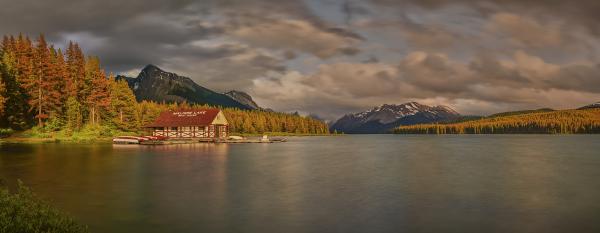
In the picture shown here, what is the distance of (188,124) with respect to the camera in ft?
339

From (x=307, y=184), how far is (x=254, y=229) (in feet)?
47.6

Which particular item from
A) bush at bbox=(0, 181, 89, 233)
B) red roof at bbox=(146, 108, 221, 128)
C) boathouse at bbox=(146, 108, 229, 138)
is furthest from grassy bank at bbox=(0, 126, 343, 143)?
bush at bbox=(0, 181, 89, 233)

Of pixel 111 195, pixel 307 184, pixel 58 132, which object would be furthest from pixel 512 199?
pixel 58 132

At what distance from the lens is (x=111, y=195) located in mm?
24859

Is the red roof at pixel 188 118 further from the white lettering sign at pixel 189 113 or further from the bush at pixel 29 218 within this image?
the bush at pixel 29 218

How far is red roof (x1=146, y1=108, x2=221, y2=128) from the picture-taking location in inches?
4062

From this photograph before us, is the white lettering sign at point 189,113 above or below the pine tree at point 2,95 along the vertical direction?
below

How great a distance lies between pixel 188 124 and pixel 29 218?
3700 inches

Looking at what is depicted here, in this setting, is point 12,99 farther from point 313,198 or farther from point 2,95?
point 313,198

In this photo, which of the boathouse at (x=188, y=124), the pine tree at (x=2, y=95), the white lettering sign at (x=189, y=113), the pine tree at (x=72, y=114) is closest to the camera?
the pine tree at (x=2, y=95)

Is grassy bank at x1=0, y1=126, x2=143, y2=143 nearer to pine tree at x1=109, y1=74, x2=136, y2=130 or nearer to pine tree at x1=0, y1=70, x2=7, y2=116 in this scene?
pine tree at x1=0, y1=70, x2=7, y2=116

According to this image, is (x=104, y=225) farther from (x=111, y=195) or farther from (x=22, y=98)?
(x=22, y=98)

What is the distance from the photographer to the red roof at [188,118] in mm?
103181

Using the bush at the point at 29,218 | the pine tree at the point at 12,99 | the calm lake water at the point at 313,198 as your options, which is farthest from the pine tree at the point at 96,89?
the bush at the point at 29,218
